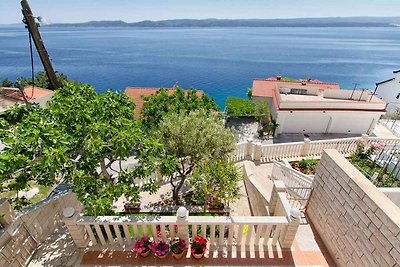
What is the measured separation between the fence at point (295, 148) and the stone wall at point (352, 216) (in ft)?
16.4

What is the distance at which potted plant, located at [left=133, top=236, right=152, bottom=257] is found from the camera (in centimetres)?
592

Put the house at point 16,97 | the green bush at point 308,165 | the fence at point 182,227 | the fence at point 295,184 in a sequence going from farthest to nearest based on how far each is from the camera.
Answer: the house at point 16,97, the green bush at point 308,165, the fence at point 295,184, the fence at point 182,227

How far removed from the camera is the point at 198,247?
5.95 meters

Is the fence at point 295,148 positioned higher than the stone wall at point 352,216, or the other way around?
the stone wall at point 352,216

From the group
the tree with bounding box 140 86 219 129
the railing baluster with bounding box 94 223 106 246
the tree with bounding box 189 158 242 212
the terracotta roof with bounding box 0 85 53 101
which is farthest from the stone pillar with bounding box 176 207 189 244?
the terracotta roof with bounding box 0 85 53 101

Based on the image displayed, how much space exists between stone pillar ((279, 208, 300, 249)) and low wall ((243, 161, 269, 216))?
2.10 meters

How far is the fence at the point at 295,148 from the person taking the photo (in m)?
12.2

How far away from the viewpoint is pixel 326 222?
6598 millimetres

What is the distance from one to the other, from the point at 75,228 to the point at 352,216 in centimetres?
709

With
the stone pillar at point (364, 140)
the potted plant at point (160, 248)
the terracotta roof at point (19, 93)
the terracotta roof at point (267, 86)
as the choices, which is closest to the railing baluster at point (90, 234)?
the potted plant at point (160, 248)

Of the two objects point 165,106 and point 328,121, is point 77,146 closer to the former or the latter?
point 165,106

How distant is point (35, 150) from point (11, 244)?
2603 millimetres

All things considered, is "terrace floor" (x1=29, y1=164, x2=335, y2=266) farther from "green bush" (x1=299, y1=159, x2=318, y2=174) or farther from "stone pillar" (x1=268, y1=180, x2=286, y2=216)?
"green bush" (x1=299, y1=159, x2=318, y2=174)

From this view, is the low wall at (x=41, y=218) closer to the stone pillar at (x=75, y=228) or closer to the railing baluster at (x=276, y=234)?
the stone pillar at (x=75, y=228)
